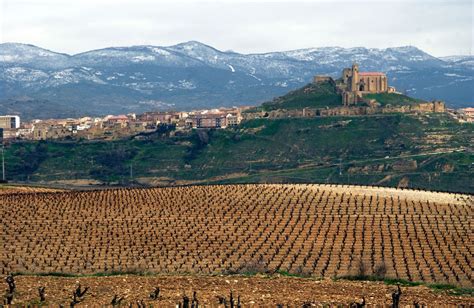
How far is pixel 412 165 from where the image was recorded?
113m

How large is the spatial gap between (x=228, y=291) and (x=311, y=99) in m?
135

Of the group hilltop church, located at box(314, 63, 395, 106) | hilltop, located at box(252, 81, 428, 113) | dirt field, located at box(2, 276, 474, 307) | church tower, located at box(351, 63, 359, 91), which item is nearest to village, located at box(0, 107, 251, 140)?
hilltop, located at box(252, 81, 428, 113)

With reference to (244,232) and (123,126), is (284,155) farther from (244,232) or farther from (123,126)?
(244,232)

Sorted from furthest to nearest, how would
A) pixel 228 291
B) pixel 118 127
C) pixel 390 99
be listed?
pixel 118 127, pixel 390 99, pixel 228 291

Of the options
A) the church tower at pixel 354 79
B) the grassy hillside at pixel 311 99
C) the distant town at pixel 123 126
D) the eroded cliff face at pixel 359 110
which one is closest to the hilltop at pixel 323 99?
the grassy hillside at pixel 311 99

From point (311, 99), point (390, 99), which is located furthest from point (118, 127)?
point (390, 99)

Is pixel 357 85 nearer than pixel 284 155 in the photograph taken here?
No

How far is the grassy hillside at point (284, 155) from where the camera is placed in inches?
4370

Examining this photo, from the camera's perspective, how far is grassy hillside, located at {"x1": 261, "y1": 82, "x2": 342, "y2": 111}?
155325mm

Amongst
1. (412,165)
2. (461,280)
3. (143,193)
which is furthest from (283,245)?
(412,165)

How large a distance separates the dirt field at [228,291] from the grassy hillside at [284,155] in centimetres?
7230

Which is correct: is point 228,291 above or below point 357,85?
below

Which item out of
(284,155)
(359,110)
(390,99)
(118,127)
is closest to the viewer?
(284,155)

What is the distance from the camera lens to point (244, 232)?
44.3 meters
